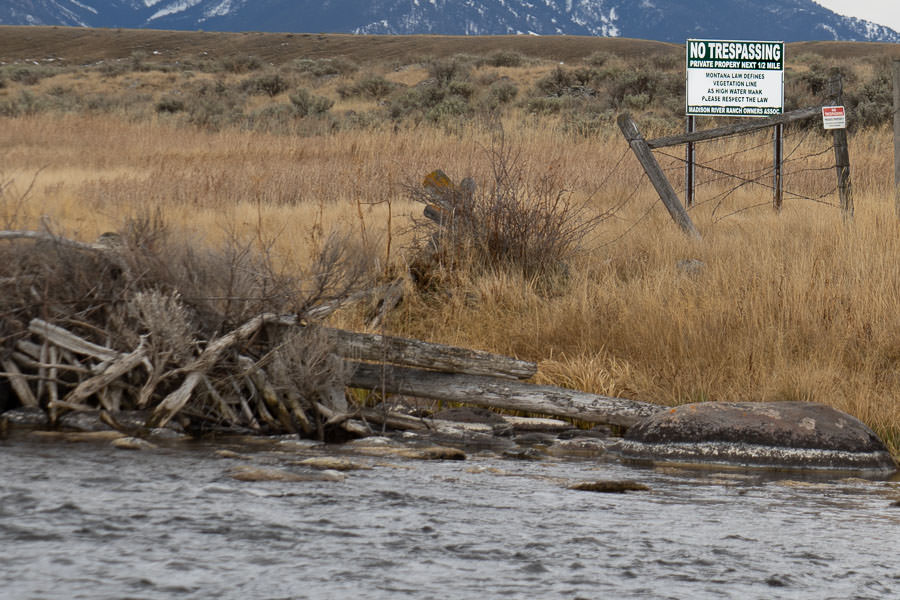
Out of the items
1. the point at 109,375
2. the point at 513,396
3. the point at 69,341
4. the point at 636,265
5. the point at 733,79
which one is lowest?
the point at 513,396

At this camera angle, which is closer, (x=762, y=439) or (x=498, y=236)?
(x=762, y=439)

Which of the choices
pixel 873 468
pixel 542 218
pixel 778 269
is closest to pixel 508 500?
pixel 873 468

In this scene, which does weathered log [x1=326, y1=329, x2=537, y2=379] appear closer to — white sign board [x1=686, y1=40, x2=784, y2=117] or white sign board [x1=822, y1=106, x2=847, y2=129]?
white sign board [x1=822, y1=106, x2=847, y2=129]

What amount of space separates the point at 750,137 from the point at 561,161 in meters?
4.48

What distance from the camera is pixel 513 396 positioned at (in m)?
6.47

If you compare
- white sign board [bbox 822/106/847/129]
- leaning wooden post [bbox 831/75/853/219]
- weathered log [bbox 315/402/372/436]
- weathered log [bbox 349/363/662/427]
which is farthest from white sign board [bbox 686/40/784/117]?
weathered log [bbox 315/402/372/436]

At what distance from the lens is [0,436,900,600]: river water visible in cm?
338

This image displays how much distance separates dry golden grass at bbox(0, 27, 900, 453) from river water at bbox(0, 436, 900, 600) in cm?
163

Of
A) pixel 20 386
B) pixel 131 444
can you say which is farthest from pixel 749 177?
pixel 131 444

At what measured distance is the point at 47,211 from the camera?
1135 cm

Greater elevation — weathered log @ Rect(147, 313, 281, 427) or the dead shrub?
the dead shrub

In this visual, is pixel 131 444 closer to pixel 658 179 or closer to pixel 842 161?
pixel 658 179

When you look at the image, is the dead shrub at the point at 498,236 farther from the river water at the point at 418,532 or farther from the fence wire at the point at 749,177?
the river water at the point at 418,532

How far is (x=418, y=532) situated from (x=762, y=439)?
2.52m
